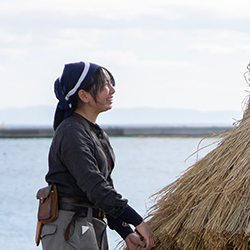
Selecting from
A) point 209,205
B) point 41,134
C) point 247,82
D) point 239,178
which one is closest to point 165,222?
point 209,205

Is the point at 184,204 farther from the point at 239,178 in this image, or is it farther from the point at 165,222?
the point at 239,178

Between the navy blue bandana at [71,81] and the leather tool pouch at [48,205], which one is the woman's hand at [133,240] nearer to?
the leather tool pouch at [48,205]

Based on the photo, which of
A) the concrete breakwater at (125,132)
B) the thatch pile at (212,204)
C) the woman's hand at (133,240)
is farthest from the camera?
the concrete breakwater at (125,132)

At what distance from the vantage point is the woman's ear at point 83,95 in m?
2.02

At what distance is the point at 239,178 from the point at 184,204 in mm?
298

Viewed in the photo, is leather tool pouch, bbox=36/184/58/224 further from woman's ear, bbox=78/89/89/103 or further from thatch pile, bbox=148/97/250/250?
thatch pile, bbox=148/97/250/250

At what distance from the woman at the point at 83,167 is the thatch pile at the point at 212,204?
219 millimetres

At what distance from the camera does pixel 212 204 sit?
6.95ft

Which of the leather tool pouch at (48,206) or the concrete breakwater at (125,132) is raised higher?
the leather tool pouch at (48,206)

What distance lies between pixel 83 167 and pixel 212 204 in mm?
634

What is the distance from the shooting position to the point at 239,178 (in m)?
2.13

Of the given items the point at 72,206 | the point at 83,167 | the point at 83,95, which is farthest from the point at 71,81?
the point at 72,206

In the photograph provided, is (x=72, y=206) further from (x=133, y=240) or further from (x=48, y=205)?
(x=133, y=240)

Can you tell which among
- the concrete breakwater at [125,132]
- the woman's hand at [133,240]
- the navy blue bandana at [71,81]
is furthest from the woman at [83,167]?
the concrete breakwater at [125,132]
